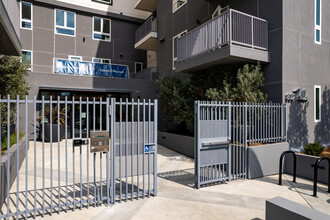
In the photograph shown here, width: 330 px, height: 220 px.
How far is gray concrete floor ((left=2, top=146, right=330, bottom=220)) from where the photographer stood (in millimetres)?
4629

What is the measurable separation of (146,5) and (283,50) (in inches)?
515

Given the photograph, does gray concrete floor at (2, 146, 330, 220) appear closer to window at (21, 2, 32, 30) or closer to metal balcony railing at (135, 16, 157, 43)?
metal balcony railing at (135, 16, 157, 43)

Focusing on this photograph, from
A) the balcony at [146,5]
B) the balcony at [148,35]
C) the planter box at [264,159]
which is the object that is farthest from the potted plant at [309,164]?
the balcony at [146,5]

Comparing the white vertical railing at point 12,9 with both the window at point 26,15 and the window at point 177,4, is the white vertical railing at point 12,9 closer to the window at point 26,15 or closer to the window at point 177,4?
the window at point 177,4

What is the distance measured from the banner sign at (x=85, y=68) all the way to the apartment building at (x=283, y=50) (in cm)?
692

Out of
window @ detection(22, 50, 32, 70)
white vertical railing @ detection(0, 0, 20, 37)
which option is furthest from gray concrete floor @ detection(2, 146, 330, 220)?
window @ detection(22, 50, 32, 70)

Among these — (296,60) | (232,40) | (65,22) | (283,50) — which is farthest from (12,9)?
(65,22)

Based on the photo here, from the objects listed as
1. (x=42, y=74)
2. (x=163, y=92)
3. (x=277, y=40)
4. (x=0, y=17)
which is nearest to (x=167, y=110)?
(x=163, y=92)

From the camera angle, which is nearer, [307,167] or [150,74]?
[307,167]

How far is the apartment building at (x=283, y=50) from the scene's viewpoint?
8859mm

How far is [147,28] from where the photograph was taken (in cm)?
1759

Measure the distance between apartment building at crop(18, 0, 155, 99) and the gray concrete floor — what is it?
32.0ft

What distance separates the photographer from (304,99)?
30.5 feet

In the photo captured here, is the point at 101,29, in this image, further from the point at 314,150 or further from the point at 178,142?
the point at 314,150
